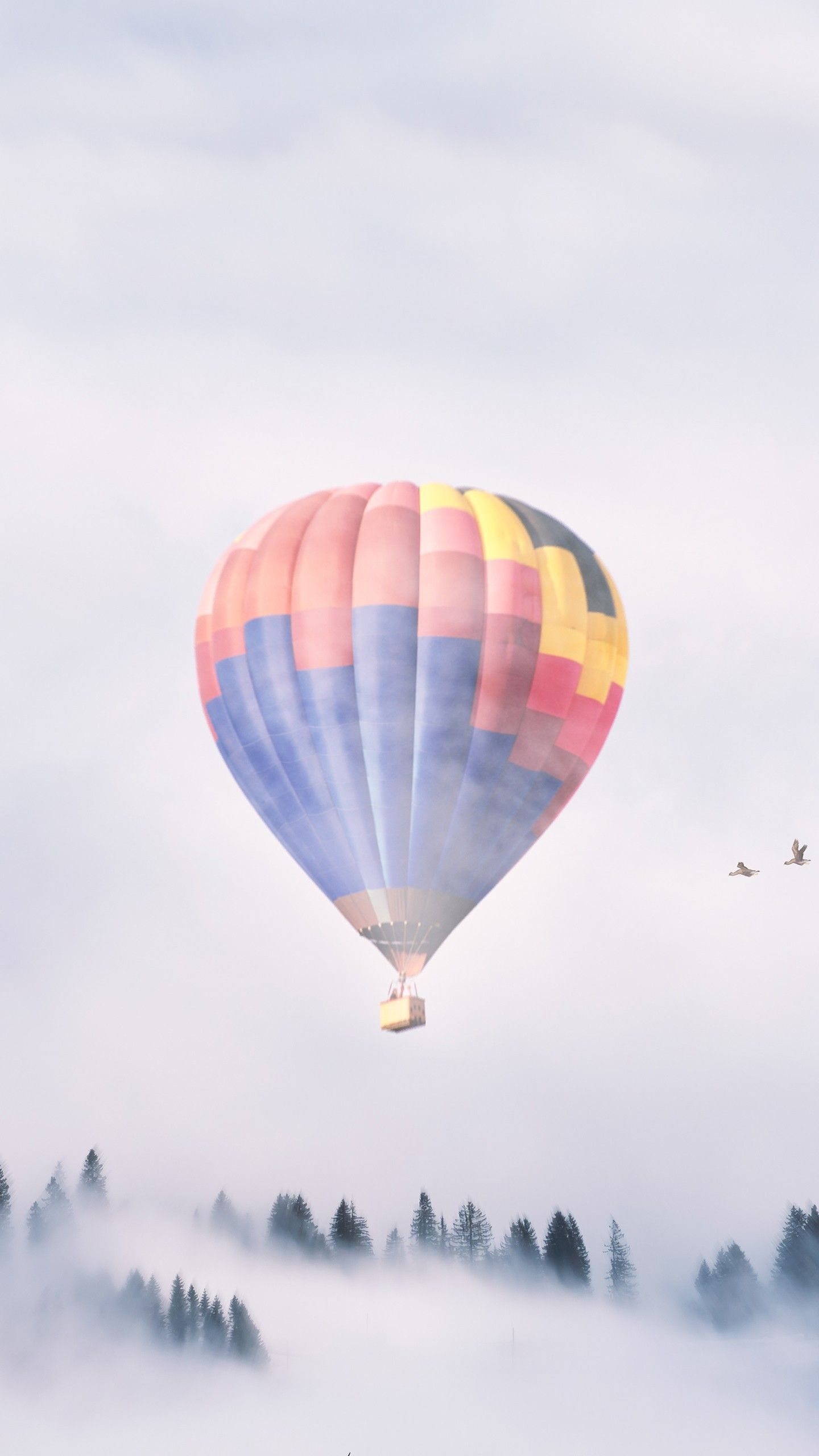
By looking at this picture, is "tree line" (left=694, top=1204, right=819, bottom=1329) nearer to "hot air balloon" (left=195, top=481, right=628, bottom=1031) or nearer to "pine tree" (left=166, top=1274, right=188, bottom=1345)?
"pine tree" (left=166, top=1274, right=188, bottom=1345)

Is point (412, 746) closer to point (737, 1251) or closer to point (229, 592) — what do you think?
point (229, 592)

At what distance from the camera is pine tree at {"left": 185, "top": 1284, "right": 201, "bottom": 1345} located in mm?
90250

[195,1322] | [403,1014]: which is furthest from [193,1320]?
[403,1014]

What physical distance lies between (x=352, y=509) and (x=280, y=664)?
4.66 m

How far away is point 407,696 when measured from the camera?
49.3m

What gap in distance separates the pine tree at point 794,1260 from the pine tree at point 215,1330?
27980 millimetres

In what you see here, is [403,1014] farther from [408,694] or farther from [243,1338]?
[243,1338]

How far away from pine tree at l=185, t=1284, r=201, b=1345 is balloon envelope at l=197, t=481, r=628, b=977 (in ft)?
153

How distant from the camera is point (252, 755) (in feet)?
168

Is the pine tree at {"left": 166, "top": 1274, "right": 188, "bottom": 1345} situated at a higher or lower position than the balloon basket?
lower

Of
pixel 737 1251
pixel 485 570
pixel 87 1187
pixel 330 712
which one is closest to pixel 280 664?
pixel 330 712

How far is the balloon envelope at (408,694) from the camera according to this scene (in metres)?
49.2

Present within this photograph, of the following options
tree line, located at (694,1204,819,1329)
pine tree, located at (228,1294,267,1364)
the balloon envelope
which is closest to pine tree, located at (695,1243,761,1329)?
tree line, located at (694,1204,819,1329)

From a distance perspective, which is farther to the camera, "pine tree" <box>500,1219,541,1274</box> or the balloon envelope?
"pine tree" <box>500,1219,541,1274</box>
